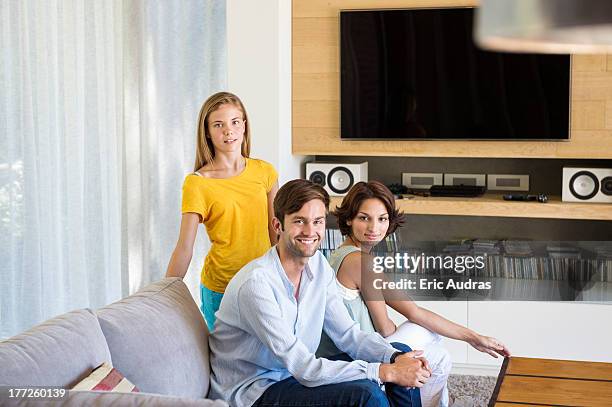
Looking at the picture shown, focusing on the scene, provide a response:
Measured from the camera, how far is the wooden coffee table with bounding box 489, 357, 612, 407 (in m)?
2.71

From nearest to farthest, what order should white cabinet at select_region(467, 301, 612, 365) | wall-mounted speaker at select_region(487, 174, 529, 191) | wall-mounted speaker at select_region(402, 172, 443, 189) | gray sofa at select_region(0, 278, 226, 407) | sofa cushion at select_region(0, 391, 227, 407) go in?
1. sofa cushion at select_region(0, 391, 227, 407)
2. gray sofa at select_region(0, 278, 226, 407)
3. white cabinet at select_region(467, 301, 612, 365)
4. wall-mounted speaker at select_region(487, 174, 529, 191)
5. wall-mounted speaker at select_region(402, 172, 443, 189)

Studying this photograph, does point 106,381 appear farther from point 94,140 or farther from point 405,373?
point 94,140

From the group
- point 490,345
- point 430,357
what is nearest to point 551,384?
point 490,345

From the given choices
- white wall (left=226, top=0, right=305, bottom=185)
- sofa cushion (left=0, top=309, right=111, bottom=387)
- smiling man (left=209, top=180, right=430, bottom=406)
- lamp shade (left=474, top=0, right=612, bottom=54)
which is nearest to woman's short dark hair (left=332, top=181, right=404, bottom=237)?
smiling man (left=209, top=180, right=430, bottom=406)

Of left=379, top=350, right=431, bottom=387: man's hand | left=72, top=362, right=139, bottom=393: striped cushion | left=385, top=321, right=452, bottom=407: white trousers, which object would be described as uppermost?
left=72, top=362, right=139, bottom=393: striped cushion

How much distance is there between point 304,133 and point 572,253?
5.33 feet

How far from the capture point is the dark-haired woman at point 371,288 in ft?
10.6

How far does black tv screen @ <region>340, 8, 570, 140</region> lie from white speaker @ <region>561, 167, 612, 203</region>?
217 mm

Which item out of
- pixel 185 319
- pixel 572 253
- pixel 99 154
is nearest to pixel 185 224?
pixel 185 319

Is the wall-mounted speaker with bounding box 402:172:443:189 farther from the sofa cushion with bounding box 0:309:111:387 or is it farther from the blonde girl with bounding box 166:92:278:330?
the sofa cushion with bounding box 0:309:111:387

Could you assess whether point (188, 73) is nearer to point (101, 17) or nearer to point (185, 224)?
point (101, 17)

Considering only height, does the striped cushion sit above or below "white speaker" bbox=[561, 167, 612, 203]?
→ below

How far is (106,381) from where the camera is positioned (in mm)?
2150

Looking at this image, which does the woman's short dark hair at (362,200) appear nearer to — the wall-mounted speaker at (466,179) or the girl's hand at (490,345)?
the girl's hand at (490,345)
